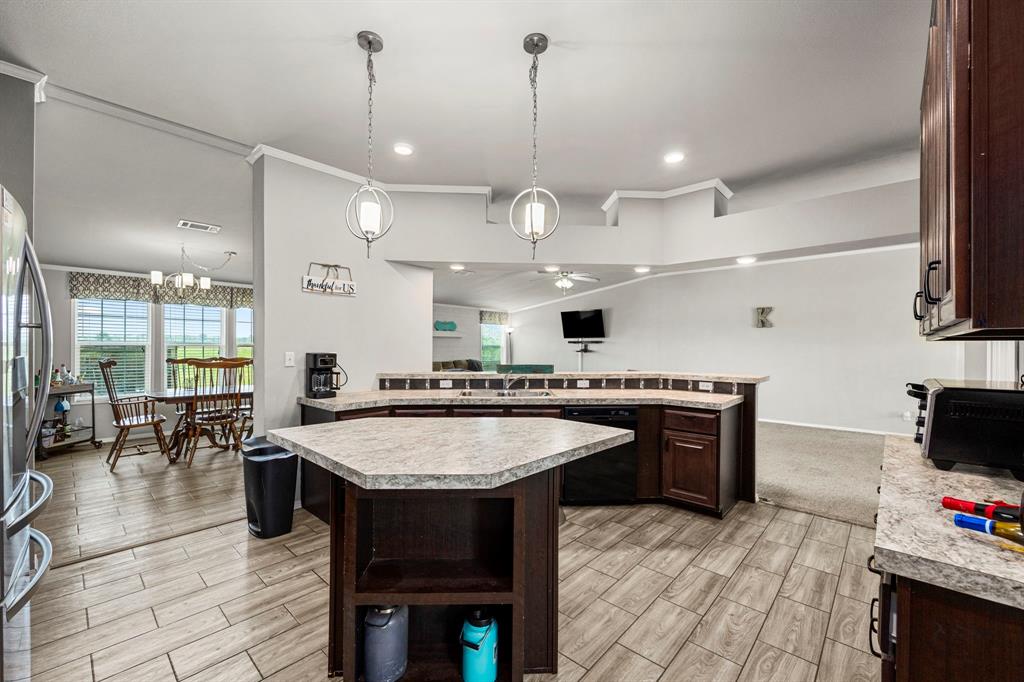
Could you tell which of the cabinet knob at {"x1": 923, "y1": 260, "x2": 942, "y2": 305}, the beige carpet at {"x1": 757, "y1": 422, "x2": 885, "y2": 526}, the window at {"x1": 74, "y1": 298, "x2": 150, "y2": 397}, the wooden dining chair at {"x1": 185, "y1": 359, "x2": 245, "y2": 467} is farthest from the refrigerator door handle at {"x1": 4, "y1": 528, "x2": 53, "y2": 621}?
the window at {"x1": 74, "y1": 298, "x2": 150, "y2": 397}

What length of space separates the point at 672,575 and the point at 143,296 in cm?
774

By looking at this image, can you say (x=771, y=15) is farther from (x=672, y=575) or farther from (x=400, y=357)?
(x=400, y=357)

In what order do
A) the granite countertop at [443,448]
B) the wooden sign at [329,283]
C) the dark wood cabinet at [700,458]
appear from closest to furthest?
the granite countertop at [443,448] < the dark wood cabinet at [700,458] < the wooden sign at [329,283]

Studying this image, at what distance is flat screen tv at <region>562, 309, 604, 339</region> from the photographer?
333 inches

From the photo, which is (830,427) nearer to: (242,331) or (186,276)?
(186,276)

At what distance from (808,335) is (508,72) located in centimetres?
571

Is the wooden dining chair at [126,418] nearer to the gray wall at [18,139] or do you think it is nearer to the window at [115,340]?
the window at [115,340]

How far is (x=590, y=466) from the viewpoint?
10.7 feet

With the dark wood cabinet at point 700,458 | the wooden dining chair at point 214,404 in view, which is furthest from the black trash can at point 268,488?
the dark wood cabinet at point 700,458

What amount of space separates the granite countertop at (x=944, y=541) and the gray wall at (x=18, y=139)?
358 cm

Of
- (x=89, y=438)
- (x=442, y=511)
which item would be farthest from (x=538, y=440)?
(x=89, y=438)

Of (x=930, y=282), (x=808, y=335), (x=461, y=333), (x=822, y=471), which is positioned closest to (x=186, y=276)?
(x=461, y=333)

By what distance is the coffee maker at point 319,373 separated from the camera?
10.8 ft

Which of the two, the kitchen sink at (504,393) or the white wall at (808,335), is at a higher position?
the white wall at (808,335)
